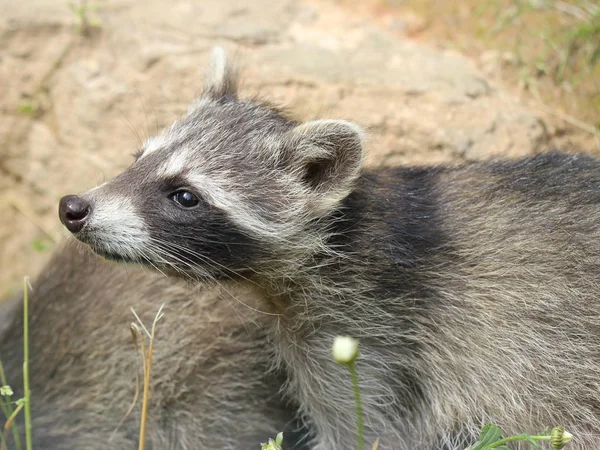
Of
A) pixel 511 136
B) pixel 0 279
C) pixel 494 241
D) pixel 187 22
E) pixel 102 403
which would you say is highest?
pixel 187 22

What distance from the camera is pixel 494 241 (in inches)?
156

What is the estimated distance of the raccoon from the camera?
176 inches

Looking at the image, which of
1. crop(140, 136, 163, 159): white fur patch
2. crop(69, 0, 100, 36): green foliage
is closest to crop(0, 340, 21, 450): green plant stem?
crop(140, 136, 163, 159): white fur patch

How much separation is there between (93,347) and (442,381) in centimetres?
199

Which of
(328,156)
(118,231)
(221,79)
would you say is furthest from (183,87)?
(118,231)

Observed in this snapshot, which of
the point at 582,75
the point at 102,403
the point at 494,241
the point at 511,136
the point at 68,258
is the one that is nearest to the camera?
the point at 494,241

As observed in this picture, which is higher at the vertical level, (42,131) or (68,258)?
(42,131)

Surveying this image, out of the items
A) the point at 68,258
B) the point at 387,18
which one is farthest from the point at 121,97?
the point at 387,18

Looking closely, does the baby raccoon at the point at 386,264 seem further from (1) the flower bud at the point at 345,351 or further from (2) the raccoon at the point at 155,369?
(1) the flower bud at the point at 345,351

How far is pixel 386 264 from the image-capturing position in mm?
3867

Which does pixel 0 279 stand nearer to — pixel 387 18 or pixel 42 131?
pixel 42 131

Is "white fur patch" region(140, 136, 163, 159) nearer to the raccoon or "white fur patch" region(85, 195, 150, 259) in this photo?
"white fur patch" region(85, 195, 150, 259)

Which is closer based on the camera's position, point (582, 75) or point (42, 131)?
point (582, 75)

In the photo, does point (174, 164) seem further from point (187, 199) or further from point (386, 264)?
point (386, 264)
